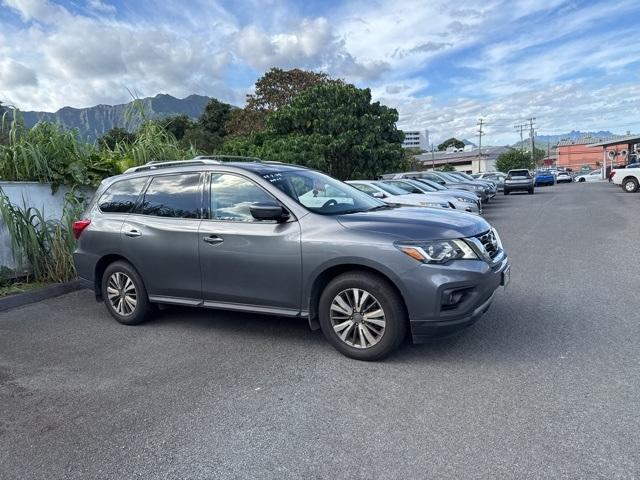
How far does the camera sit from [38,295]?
7129 millimetres

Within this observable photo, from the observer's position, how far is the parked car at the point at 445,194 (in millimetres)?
12446

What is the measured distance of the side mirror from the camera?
4.38m

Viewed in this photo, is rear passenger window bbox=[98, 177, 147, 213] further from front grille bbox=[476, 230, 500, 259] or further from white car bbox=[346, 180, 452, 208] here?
white car bbox=[346, 180, 452, 208]

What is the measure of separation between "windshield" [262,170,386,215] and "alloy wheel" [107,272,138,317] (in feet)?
6.89

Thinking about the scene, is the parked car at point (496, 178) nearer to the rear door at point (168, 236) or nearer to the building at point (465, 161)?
the rear door at point (168, 236)

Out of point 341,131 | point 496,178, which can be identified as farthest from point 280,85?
point 496,178

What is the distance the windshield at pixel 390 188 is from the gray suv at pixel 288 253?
23.1 ft

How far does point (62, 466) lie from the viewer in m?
2.96

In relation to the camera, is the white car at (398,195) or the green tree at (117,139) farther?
the white car at (398,195)

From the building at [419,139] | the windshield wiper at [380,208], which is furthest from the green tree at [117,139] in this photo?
the building at [419,139]

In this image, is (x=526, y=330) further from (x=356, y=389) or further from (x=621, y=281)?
(x=621, y=281)

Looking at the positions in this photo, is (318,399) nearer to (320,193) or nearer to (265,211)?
(265,211)

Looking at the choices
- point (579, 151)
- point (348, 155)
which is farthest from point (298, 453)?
point (579, 151)

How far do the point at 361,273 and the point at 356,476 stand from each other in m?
1.81
